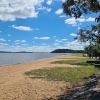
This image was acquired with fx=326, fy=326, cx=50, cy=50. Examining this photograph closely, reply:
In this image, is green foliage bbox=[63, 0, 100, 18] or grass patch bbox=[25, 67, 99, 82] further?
grass patch bbox=[25, 67, 99, 82]

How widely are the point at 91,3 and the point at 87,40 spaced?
42825 millimetres

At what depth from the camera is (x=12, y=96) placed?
18.0 metres

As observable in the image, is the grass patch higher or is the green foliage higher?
the green foliage

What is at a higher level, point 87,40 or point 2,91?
point 87,40

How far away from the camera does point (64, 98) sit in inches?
661

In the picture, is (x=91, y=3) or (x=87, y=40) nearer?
(x=91, y=3)

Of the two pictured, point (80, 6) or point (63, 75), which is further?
point (63, 75)

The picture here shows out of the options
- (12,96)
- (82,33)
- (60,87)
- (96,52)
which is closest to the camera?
(12,96)

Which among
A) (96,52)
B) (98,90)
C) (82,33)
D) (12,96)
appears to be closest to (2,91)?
(12,96)

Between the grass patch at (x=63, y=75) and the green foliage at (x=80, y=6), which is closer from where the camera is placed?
the green foliage at (x=80, y=6)

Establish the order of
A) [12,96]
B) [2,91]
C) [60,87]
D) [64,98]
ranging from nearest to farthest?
[64,98] → [12,96] → [2,91] → [60,87]

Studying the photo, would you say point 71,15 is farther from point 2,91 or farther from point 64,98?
point 2,91

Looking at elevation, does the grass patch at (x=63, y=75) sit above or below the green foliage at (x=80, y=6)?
below

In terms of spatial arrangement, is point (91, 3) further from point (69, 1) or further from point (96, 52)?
point (96, 52)
